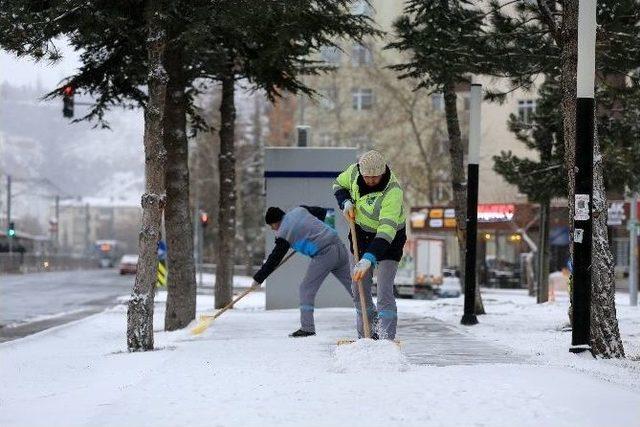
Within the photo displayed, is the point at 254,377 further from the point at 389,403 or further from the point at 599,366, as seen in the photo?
the point at 599,366

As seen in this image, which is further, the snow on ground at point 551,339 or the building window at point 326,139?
the building window at point 326,139

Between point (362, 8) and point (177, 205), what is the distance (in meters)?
4.03

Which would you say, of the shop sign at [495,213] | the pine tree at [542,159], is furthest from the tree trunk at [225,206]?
the shop sign at [495,213]

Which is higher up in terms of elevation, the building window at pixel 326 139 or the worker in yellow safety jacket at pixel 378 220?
the building window at pixel 326 139

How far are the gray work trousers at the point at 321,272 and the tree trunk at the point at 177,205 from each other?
3.72 m

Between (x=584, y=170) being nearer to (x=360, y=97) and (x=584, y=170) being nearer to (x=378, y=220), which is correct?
(x=378, y=220)

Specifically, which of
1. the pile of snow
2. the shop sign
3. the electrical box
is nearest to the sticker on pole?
the pile of snow

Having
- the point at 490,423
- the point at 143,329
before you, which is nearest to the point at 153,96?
the point at 143,329

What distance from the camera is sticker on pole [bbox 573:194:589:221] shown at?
31.7 ft

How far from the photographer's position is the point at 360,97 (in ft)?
197

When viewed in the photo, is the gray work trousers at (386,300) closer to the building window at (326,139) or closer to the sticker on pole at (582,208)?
the sticker on pole at (582,208)

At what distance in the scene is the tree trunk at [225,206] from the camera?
21.4m

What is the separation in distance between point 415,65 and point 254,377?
27.3ft

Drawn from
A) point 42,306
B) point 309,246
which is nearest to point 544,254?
point 42,306
